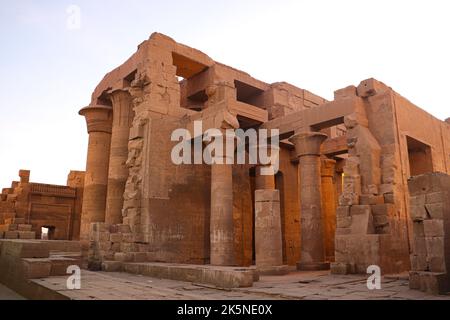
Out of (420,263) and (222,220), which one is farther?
(222,220)

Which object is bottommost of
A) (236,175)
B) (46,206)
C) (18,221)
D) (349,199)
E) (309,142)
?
(18,221)

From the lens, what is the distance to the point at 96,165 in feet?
50.8

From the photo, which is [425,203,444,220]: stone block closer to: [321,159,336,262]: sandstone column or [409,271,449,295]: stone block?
[409,271,449,295]: stone block

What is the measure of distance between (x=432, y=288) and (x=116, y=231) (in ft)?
28.0

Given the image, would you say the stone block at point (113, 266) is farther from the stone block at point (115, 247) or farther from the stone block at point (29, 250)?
the stone block at point (29, 250)

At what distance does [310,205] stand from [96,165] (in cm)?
872

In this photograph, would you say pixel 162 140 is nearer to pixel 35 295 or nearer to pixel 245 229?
pixel 245 229

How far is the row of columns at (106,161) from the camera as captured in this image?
45.5 feet

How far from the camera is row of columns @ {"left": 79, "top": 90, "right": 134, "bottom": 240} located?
1387 cm

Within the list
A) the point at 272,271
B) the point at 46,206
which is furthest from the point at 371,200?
the point at 46,206

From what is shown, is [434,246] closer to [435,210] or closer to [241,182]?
[435,210]

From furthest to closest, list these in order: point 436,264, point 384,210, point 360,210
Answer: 1. point 360,210
2. point 384,210
3. point 436,264

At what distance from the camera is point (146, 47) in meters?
12.7
